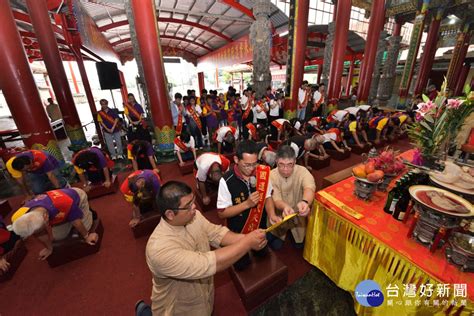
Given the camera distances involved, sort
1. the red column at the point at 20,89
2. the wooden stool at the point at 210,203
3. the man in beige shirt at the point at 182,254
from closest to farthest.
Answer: the man in beige shirt at the point at 182,254
the wooden stool at the point at 210,203
the red column at the point at 20,89

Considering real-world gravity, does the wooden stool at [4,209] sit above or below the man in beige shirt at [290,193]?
below

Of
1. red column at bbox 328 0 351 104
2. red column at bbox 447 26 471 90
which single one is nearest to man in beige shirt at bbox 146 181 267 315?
red column at bbox 328 0 351 104

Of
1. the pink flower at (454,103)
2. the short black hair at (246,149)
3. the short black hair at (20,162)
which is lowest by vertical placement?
the short black hair at (20,162)

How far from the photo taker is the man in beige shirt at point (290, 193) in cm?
187

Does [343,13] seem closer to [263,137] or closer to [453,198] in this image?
[263,137]

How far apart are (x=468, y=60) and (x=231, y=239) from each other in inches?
754

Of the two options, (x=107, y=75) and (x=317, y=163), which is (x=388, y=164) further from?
(x=107, y=75)

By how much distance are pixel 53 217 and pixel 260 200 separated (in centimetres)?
227

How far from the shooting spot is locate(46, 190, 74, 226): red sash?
219 cm

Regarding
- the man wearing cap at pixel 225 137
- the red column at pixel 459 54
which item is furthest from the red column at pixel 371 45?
the man wearing cap at pixel 225 137

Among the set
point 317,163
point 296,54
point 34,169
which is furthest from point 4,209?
point 296,54

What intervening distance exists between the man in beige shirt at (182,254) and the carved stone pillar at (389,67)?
13.3m

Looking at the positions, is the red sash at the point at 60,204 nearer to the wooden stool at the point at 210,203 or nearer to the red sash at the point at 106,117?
the wooden stool at the point at 210,203

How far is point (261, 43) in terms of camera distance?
23.3 feet
